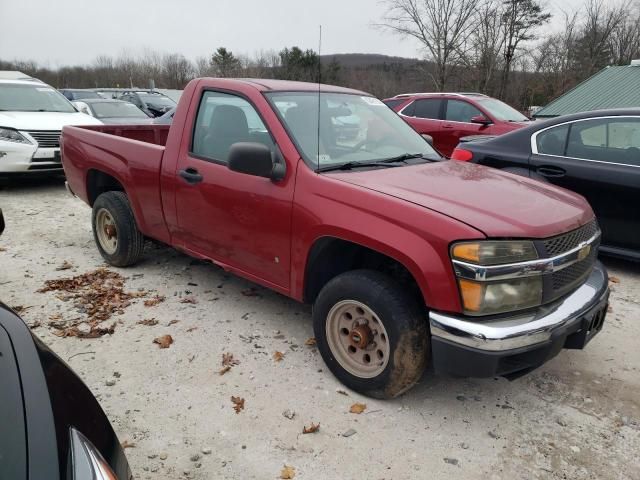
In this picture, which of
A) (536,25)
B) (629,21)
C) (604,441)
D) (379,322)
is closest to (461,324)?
(379,322)

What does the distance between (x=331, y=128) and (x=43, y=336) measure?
8.39ft

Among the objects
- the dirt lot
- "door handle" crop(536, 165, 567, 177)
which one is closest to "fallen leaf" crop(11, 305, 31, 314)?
the dirt lot

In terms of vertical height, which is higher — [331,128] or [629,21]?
[629,21]

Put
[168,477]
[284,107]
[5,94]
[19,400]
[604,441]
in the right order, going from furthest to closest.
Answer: [5,94]
[284,107]
[604,441]
[168,477]
[19,400]

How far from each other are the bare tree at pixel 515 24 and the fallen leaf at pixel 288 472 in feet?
92.1

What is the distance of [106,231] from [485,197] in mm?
3781

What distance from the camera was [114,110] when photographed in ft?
41.3

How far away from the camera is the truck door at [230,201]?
326cm

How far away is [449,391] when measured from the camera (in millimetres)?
3098

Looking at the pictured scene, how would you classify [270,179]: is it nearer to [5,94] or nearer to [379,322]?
[379,322]

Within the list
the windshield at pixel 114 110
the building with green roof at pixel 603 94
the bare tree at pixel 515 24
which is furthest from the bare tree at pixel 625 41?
the windshield at pixel 114 110

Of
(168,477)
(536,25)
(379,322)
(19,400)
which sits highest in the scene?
(536,25)

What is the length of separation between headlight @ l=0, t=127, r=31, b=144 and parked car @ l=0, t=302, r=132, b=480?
281 inches

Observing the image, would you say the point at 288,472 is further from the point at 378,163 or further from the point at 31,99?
the point at 31,99
